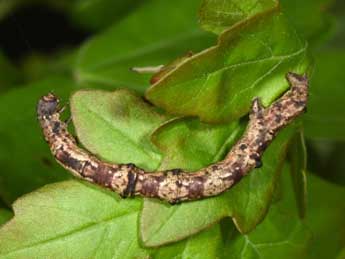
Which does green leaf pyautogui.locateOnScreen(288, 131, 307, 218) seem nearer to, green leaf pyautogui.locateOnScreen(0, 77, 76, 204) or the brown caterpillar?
the brown caterpillar

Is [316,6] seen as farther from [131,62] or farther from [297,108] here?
[297,108]

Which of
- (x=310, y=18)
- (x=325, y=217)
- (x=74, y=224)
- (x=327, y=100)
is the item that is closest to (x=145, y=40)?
(x=310, y=18)

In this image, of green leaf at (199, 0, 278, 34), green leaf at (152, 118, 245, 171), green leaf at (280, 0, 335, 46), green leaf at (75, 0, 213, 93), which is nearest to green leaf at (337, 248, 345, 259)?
green leaf at (152, 118, 245, 171)

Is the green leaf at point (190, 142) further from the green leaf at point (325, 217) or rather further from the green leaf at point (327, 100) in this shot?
the green leaf at point (327, 100)

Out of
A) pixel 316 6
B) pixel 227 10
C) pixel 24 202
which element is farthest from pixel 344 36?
pixel 24 202

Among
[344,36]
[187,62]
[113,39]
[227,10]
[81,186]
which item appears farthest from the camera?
[344,36]

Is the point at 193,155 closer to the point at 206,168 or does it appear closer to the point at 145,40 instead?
the point at 206,168
